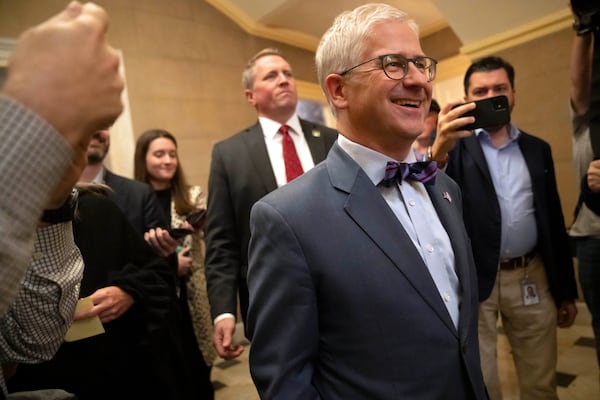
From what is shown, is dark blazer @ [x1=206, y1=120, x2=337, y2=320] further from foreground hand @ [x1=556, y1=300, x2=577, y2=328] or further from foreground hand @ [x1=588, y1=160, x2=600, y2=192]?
foreground hand @ [x1=556, y1=300, x2=577, y2=328]

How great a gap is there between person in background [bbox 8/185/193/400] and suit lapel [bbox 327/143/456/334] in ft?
2.68

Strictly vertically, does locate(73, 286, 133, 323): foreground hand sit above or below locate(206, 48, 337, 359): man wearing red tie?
below

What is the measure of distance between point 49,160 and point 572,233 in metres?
2.22

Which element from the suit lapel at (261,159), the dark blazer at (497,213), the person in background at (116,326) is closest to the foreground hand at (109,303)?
the person in background at (116,326)

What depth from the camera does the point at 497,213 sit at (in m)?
1.88

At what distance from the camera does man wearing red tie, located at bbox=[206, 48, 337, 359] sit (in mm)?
1762

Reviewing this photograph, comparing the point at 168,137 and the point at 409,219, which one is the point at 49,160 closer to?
the point at 409,219

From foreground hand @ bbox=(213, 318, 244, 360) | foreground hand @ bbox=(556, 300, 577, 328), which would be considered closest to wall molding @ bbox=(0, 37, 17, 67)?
foreground hand @ bbox=(213, 318, 244, 360)

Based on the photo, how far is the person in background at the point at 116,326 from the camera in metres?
1.21

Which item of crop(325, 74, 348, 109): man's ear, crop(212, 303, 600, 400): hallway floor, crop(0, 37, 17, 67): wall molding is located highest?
crop(0, 37, 17, 67): wall molding

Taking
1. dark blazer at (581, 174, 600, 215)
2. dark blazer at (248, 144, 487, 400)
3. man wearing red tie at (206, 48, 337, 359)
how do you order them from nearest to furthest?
dark blazer at (248, 144, 487, 400), dark blazer at (581, 174, 600, 215), man wearing red tie at (206, 48, 337, 359)

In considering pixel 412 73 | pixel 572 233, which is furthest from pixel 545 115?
pixel 412 73

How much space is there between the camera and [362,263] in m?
0.93

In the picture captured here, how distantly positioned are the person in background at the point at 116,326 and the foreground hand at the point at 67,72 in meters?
0.85
